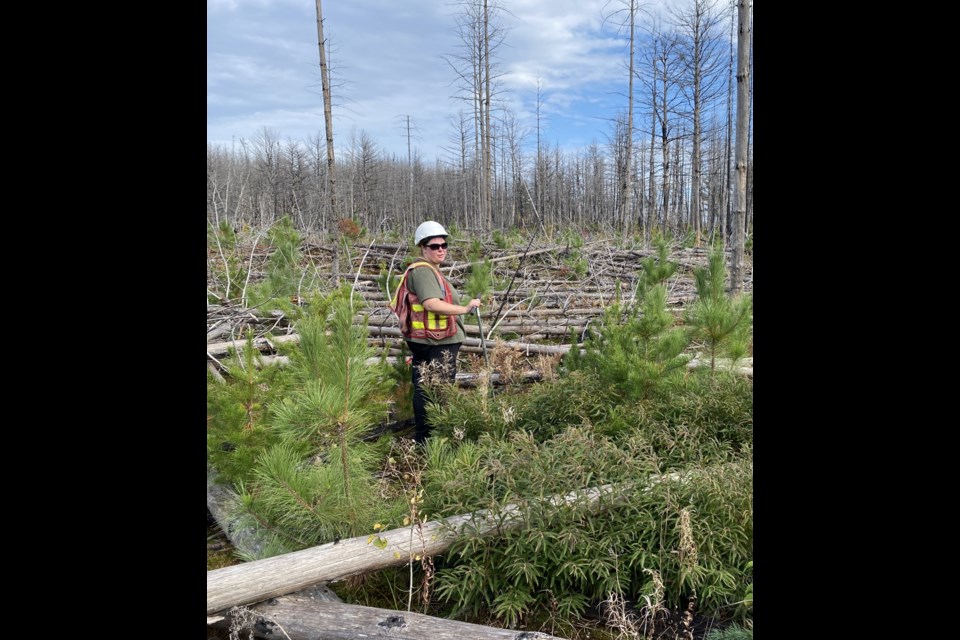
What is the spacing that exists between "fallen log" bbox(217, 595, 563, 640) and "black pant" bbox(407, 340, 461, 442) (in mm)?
2134

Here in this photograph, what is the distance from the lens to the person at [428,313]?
4.80 metres

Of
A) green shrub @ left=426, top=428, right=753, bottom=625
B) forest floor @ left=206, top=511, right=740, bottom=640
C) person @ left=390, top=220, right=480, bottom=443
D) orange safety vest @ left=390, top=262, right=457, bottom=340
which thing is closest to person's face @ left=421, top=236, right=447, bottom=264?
person @ left=390, top=220, right=480, bottom=443

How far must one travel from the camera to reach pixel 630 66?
18.2 m

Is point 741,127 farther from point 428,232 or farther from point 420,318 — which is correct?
point 420,318

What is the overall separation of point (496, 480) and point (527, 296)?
6423 mm

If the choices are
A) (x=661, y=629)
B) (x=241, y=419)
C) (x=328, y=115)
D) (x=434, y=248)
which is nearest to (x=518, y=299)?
(x=328, y=115)

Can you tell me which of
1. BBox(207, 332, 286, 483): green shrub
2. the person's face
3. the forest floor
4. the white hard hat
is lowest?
the forest floor

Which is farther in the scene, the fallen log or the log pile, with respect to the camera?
the log pile

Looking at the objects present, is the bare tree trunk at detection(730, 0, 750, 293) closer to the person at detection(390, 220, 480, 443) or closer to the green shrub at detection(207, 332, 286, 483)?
the person at detection(390, 220, 480, 443)

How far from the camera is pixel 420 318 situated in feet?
16.2

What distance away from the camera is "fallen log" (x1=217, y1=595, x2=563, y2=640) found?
8.68 feet

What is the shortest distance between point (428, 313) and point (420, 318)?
7cm
